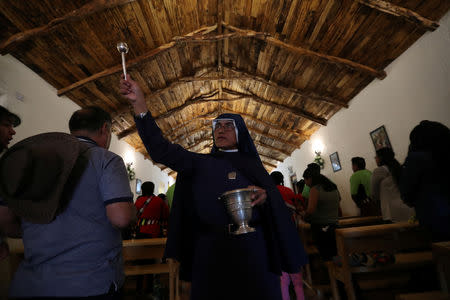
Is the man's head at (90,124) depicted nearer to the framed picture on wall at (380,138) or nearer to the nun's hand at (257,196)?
the nun's hand at (257,196)

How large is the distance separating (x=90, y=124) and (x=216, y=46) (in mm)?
5239

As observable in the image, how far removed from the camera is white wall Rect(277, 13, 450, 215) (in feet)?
11.5

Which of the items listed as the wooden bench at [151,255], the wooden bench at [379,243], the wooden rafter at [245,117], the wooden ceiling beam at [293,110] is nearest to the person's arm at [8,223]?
the wooden bench at [151,255]

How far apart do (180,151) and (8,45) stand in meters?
4.05

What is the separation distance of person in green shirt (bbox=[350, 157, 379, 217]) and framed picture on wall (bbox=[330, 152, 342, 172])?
229cm

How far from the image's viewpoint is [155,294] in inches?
112

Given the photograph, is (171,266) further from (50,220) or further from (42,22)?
(42,22)

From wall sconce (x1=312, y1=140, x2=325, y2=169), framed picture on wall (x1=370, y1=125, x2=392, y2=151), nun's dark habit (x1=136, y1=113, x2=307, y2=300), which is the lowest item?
nun's dark habit (x1=136, y1=113, x2=307, y2=300)

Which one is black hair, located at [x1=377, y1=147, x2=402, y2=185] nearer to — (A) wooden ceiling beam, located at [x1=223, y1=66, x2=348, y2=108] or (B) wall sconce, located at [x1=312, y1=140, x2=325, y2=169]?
(A) wooden ceiling beam, located at [x1=223, y1=66, x2=348, y2=108]

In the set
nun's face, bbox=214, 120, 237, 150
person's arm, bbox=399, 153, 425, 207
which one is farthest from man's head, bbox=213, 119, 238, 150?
person's arm, bbox=399, 153, 425, 207

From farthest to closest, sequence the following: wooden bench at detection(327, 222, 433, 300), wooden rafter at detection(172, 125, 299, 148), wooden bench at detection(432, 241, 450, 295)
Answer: wooden rafter at detection(172, 125, 299, 148)
wooden bench at detection(327, 222, 433, 300)
wooden bench at detection(432, 241, 450, 295)

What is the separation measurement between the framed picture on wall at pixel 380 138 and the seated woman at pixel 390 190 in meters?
2.45

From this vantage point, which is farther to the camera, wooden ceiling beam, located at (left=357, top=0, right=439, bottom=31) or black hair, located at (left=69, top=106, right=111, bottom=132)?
wooden ceiling beam, located at (left=357, top=0, right=439, bottom=31)

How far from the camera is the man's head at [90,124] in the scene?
3.45 feet
